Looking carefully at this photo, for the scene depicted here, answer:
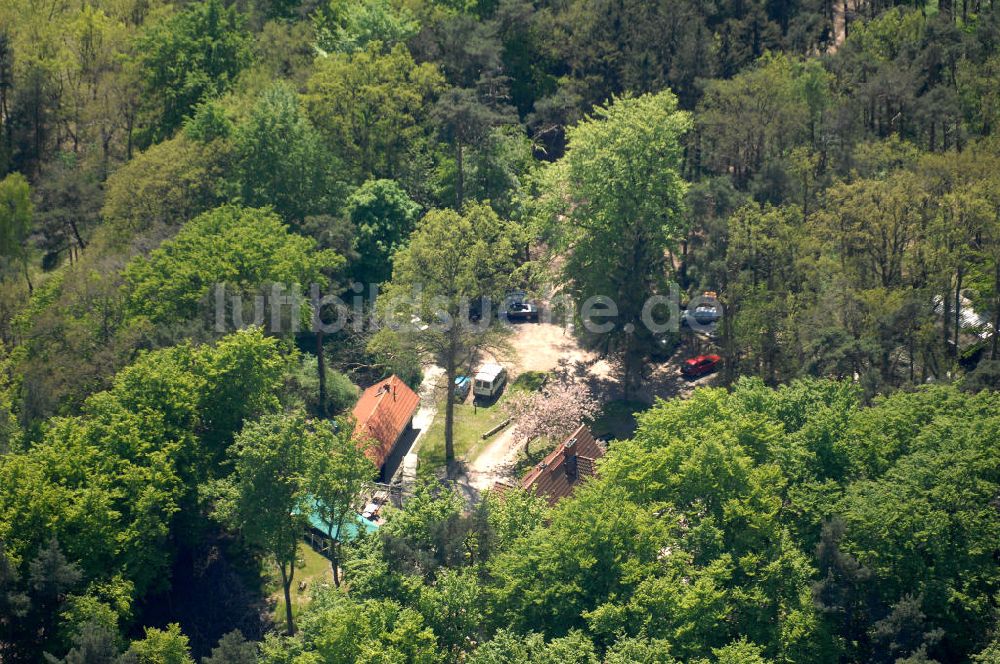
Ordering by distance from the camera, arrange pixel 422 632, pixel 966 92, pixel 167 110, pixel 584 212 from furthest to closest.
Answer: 1. pixel 167 110
2. pixel 966 92
3. pixel 584 212
4. pixel 422 632

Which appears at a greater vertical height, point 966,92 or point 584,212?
A: point 966,92

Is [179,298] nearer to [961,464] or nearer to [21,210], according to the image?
[21,210]

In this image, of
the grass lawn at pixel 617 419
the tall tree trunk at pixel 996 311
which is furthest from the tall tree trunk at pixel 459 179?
the tall tree trunk at pixel 996 311

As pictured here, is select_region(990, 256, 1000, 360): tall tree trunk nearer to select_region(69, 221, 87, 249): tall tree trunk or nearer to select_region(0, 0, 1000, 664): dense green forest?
select_region(0, 0, 1000, 664): dense green forest

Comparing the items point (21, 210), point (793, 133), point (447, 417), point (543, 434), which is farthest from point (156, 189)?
point (793, 133)

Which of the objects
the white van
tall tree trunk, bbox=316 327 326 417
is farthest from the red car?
tall tree trunk, bbox=316 327 326 417

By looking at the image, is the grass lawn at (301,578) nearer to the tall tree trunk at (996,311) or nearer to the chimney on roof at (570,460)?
the chimney on roof at (570,460)
